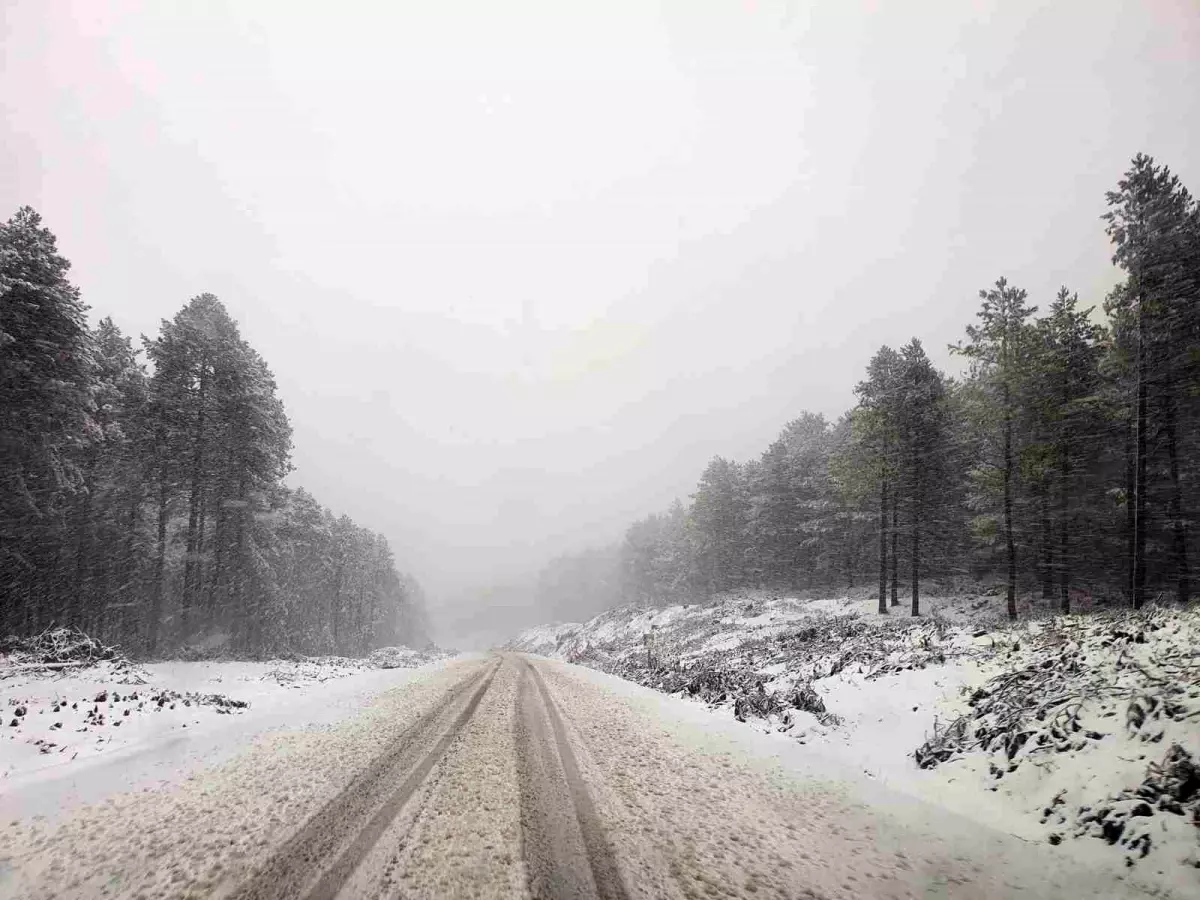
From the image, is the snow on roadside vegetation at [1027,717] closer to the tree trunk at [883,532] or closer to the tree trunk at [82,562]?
the tree trunk at [883,532]

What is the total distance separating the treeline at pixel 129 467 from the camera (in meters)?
15.4

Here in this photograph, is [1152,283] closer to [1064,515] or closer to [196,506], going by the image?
[1064,515]

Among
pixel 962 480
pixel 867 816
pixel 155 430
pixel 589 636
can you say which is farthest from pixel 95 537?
pixel 962 480

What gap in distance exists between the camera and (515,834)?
4625mm

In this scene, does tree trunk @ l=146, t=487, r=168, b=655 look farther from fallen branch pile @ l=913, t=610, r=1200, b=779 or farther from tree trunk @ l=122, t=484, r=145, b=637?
fallen branch pile @ l=913, t=610, r=1200, b=779

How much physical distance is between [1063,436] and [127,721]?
30091 mm

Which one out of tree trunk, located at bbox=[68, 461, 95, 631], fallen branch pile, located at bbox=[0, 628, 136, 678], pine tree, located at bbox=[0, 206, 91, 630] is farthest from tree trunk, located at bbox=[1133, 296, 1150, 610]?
tree trunk, located at bbox=[68, 461, 95, 631]

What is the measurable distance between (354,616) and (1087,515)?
194 feet

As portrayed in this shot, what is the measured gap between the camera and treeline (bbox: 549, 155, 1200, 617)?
54.8 ft

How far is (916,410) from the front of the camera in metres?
23.9

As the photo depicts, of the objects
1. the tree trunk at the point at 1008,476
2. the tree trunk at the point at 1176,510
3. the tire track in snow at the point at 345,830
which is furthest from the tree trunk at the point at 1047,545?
the tire track in snow at the point at 345,830

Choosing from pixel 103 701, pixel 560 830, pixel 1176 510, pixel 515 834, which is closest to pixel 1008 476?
pixel 1176 510

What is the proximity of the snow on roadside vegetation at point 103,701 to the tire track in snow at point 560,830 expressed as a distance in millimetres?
5044

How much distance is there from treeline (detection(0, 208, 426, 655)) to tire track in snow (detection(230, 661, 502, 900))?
1700 cm
